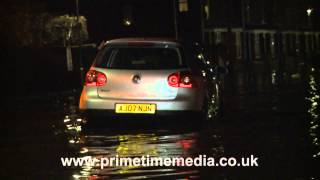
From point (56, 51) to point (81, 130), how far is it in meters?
25.2

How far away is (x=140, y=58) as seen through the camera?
12.1m

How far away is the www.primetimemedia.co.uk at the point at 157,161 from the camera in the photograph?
9.30 m

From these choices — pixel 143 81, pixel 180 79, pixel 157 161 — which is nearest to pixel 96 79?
pixel 143 81

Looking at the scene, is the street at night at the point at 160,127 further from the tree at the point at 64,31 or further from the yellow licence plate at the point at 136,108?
the tree at the point at 64,31

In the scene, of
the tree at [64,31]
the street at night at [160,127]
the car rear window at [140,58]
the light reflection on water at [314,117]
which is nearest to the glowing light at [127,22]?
the tree at [64,31]

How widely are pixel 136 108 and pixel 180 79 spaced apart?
0.83 metres

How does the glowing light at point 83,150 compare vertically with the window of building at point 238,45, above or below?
above

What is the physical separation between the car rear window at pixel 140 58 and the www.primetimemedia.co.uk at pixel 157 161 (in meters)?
2.42

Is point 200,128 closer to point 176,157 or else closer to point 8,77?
point 176,157

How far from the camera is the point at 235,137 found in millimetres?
12055

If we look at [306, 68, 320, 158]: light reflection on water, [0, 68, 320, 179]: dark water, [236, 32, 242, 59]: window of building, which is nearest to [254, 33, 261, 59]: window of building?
[236, 32, 242, 59]: window of building

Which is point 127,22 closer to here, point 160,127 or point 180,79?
point 160,127

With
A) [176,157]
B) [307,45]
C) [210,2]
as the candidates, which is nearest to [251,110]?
[176,157]

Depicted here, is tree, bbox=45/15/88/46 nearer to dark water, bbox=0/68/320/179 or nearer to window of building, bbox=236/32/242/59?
window of building, bbox=236/32/242/59
